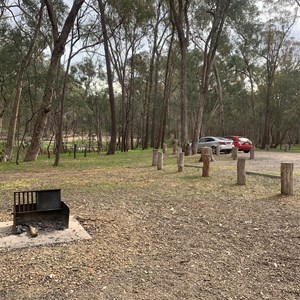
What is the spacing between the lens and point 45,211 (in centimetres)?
493

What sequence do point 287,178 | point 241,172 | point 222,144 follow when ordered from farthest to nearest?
point 222,144 < point 241,172 < point 287,178

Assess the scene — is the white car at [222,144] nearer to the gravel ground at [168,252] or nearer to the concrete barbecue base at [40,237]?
the gravel ground at [168,252]

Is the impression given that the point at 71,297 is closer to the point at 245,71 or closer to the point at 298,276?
the point at 298,276

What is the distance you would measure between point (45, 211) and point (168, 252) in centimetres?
198

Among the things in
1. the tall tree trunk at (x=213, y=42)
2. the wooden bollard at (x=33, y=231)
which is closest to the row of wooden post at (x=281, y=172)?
the wooden bollard at (x=33, y=231)

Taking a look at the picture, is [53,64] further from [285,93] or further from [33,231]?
[285,93]

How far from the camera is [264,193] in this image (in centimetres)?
784

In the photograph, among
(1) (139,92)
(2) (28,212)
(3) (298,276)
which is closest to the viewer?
(3) (298,276)

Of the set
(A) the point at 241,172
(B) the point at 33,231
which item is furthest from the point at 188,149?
(B) the point at 33,231

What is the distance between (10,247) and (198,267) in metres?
2.32

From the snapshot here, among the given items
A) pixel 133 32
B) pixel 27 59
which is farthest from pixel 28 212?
pixel 133 32

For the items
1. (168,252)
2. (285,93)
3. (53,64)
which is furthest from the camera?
(285,93)

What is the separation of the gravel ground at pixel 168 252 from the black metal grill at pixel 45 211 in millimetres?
405

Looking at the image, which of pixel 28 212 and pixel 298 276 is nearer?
pixel 298 276
